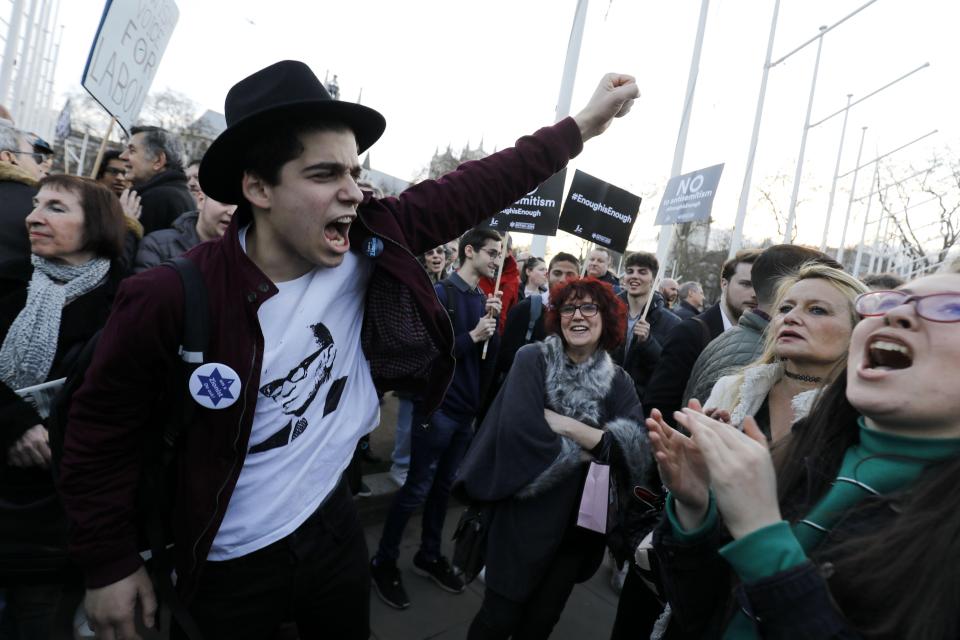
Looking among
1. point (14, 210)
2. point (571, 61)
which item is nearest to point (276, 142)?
point (14, 210)

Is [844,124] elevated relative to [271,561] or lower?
elevated

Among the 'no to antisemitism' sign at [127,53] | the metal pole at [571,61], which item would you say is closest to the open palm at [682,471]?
the 'no to antisemitism' sign at [127,53]

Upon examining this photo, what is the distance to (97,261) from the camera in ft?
7.18

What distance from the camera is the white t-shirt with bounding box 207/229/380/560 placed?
1.47 metres

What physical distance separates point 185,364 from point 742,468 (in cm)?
130

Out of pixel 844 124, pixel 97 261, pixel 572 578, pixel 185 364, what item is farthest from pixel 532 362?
pixel 844 124

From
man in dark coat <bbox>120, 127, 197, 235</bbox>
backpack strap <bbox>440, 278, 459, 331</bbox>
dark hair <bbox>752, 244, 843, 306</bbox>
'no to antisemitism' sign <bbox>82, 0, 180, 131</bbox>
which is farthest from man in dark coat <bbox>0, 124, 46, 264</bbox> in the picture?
dark hair <bbox>752, 244, 843, 306</bbox>

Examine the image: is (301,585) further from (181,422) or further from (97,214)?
(97,214)

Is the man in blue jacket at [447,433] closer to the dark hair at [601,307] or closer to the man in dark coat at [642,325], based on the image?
the dark hair at [601,307]

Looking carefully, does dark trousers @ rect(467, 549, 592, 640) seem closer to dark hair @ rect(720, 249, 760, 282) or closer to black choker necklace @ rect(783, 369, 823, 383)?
black choker necklace @ rect(783, 369, 823, 383)

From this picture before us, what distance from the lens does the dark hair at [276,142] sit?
1.44 meters

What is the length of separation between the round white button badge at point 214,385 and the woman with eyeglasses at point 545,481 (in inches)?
53.5

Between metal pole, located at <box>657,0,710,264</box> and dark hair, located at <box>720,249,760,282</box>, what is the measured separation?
7709mm

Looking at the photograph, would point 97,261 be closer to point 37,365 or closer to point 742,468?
point 37,365
